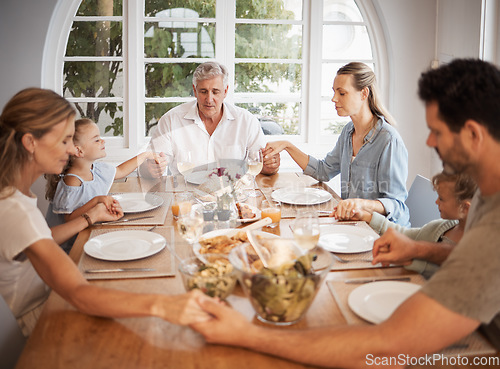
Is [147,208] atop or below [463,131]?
below

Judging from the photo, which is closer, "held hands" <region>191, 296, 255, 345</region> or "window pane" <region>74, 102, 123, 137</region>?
"held hands" <region>191, 296, 255, 345</region>

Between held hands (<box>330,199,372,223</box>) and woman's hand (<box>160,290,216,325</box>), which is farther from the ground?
held hands (<box>330,199,372,223</box>)

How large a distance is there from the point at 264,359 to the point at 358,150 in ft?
6.03

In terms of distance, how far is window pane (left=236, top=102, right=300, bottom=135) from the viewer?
14.9ft

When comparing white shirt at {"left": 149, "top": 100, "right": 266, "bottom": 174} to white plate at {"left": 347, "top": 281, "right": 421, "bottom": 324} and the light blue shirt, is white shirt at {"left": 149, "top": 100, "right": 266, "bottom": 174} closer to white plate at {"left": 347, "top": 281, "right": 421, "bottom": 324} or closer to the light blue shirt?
the light blue shirt

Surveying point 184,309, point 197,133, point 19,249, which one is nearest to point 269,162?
point 197,133

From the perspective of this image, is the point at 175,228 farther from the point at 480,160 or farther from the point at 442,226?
the point at 480,160

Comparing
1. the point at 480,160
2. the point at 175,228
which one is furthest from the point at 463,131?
the point at 175,228

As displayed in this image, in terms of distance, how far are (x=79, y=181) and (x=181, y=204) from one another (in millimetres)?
899

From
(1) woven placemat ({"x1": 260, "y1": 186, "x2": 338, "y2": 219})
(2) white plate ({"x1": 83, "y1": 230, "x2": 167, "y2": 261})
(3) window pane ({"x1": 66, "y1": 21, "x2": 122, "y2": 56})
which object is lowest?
(2) white plate ({"x1": 83, "y1": 230, "x2": 167, "y2": 261})

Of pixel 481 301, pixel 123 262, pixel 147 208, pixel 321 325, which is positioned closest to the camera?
pixel 481 301

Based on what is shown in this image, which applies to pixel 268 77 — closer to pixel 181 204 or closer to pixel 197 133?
pixel 197 133

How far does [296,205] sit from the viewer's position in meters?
2.42

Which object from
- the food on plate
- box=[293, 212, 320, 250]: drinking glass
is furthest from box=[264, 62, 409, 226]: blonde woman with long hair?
box=[293, 212, 320, 250]: drinking glass
